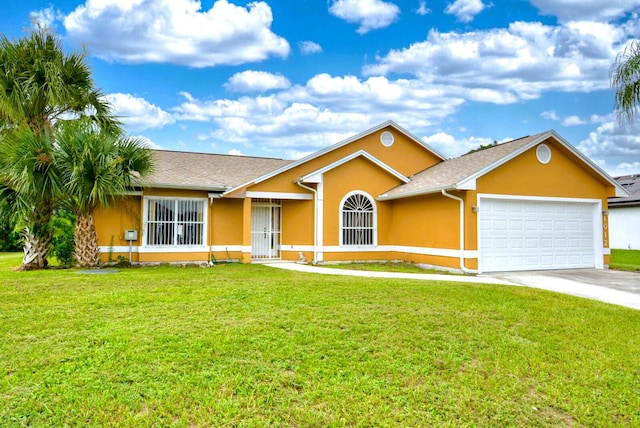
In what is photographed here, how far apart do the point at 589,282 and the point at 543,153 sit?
4.81m

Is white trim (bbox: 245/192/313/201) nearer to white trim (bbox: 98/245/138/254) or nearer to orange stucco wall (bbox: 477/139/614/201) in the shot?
white trim (bbox: 98/245/138/254)

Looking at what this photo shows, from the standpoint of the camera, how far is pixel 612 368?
5.16 meters

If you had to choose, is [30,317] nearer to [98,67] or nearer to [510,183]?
[98,67]

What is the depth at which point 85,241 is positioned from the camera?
41.7 ft

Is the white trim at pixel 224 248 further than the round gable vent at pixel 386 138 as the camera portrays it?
No

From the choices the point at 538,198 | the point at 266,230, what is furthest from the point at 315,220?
the point at 538,198

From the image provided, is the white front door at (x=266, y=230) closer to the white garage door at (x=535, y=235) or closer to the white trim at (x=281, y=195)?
the white trim at (x=281, y=195)

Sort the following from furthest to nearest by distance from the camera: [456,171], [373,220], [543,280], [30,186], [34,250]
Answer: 1. [373,220]
2. [456,171]
3. [34,250]
4. [543,280]
5. [30,186]

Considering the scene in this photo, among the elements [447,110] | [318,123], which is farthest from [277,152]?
[447,110]

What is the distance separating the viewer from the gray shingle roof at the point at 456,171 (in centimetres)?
1345

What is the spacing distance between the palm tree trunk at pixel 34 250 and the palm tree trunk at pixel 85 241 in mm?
988

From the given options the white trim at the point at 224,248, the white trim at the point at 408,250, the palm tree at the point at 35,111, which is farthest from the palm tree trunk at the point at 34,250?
the white trim at the point at 408,250

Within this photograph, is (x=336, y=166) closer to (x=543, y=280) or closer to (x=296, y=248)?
(x=296, y=248)

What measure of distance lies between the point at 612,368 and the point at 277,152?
23.1 m
